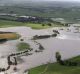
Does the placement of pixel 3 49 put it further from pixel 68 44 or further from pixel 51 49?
pixel 68 44

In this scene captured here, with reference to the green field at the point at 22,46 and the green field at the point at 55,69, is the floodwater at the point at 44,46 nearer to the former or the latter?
the green field at the point at 22,46

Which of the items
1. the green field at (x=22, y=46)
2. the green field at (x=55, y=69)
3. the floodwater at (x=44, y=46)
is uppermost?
the green field at (x=55, y=69)

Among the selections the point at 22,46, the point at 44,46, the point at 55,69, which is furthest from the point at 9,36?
the point at 55,69

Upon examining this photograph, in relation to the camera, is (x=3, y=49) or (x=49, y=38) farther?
(x=49, y=38)

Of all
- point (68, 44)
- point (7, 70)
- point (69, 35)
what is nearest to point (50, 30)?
point (69, 35)

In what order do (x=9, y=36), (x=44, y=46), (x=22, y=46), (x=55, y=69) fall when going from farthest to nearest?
(x=9, y=36) → (x=44, y=46) → (x=22, y=46) → (x=55, y=69)

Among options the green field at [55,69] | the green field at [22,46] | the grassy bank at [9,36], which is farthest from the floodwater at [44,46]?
the green field at [55,69]

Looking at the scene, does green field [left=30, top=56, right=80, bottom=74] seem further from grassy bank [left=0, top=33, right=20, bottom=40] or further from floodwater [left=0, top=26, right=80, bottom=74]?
grassy bank [left=0, top=33, right=20, bottom=40]

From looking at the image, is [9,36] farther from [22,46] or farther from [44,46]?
[44,46]
